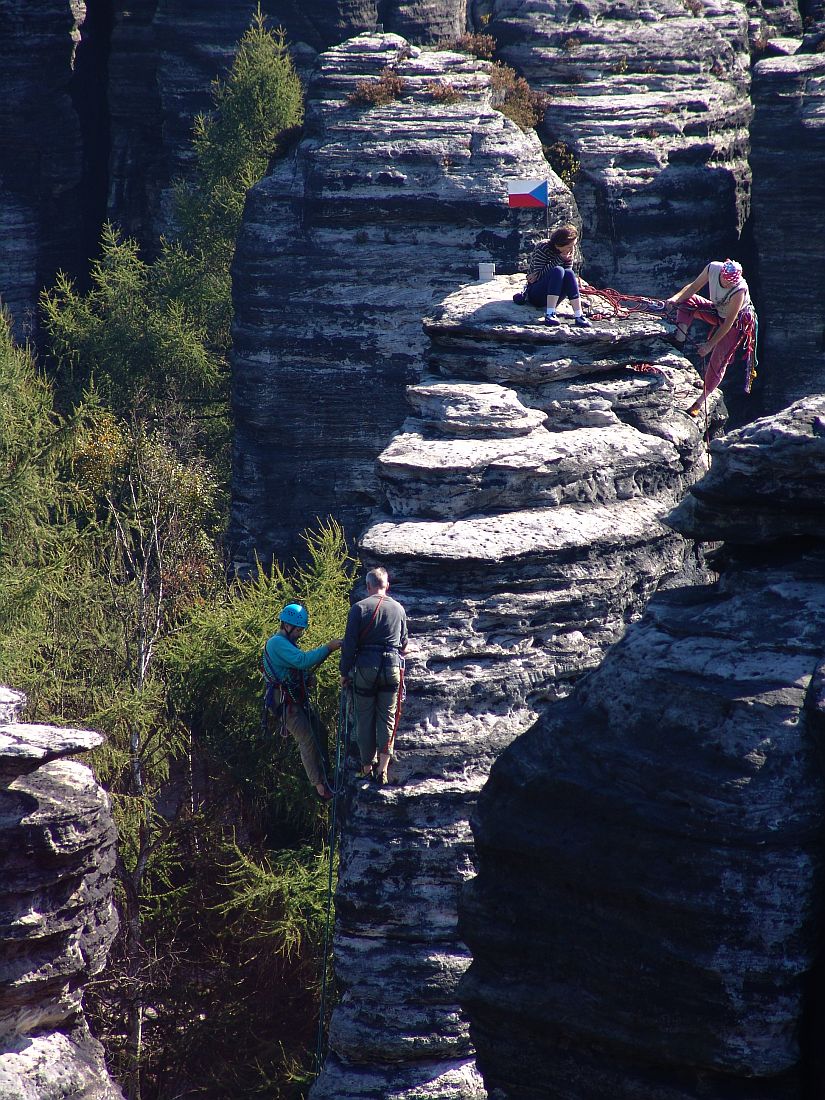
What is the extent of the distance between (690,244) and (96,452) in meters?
12.9

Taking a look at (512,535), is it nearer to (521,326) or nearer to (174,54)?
(521,326)

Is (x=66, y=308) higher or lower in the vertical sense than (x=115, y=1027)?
higher

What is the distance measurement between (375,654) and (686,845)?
15.5ft

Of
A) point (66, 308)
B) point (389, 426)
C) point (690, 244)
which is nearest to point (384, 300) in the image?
point (389, 426)

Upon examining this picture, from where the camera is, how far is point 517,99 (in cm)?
2644

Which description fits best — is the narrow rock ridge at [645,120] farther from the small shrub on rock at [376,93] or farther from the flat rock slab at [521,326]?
the flat rock slab at [521,326]

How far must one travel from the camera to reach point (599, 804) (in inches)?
325

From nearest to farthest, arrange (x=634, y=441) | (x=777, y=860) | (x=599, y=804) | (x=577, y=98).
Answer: (x=777, y=860), (x=599, y=804), (x=634, y=441), (x=577, y=98)

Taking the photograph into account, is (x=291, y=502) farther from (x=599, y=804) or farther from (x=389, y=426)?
(x=599, y=804)

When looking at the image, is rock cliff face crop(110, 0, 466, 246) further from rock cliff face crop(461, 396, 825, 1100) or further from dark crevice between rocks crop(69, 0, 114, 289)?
rock cliff face crop(461, 396, 825, 1100)

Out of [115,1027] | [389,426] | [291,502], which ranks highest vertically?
[389,426]

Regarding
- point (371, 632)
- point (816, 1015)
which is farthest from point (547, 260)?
point (816, 1015)

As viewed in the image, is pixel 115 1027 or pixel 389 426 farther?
pixel 389 426

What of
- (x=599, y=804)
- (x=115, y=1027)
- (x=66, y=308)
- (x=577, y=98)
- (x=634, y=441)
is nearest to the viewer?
(x=599, y=804)
